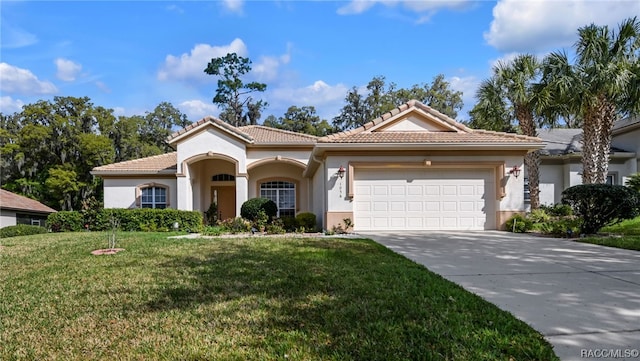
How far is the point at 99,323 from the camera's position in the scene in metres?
3.79

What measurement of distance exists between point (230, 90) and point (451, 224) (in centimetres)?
3187

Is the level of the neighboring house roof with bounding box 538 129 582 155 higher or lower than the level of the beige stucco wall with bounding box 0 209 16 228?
higher

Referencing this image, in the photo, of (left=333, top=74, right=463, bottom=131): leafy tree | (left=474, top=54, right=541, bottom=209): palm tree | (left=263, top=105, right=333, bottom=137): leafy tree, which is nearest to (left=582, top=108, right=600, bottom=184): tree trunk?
(left=474, top=54, right=541, bottom=209): palm tree

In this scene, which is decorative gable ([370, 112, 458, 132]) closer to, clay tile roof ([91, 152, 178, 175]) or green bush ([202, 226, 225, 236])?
green bush ([202, 226, 225, 236])

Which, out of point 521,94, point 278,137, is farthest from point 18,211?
point 521,94

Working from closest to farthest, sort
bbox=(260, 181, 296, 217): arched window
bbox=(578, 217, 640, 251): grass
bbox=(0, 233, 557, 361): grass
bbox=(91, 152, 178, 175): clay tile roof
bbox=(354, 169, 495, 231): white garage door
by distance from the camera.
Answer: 1. bbox=(0, 233, 557, 361): grass
2. bbox=(578, 217, 640, 251): grass
3. bbox=(354, 169, 495, 231): white garage door
4. bbox=(91, 152, 178, 175): clay tile roof
5. bbox=(260, 181, 296, 217): arched window

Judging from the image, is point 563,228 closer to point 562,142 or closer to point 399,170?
point 399,170

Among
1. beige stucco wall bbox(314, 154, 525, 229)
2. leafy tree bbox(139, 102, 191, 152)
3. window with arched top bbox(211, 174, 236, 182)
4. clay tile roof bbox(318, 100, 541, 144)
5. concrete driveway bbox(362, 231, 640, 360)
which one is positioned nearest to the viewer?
concrete driveway bbox(362, 231, 640, 360)

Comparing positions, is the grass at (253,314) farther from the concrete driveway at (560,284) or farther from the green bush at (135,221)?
A: the green bush at (135,221)

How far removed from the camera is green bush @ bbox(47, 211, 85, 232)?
55.9 feet

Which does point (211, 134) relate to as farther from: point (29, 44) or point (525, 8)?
point (525, 8)

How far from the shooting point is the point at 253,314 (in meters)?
3.89

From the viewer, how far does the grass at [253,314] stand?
306cm

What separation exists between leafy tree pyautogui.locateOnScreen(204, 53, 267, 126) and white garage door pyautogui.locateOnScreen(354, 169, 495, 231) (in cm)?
2973
